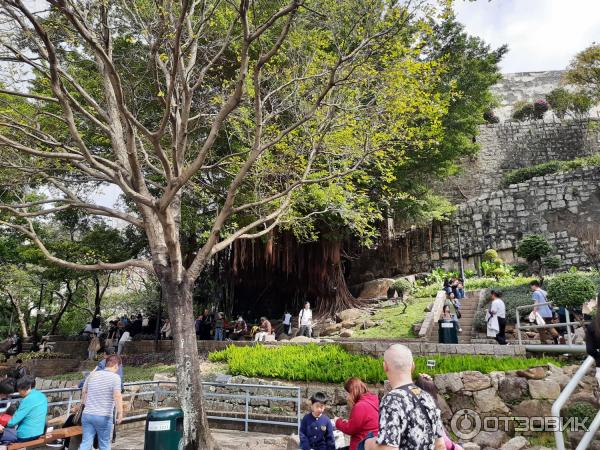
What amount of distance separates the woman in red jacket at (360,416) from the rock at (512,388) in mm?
4872

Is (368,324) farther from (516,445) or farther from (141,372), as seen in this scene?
(516,445)

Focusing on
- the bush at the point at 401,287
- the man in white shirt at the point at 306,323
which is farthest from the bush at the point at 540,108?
the man in white shirt at the point at 306,323

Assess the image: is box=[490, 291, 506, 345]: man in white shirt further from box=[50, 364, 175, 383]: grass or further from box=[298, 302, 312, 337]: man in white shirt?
box=[50, 364, 175, 383]: grass

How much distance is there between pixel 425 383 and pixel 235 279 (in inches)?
667

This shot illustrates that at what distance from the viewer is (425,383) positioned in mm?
4211

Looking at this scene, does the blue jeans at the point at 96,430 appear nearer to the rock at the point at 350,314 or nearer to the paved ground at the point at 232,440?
the paved ground at the point at 232,440

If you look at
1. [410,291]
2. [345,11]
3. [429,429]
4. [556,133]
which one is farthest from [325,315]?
[556,133]

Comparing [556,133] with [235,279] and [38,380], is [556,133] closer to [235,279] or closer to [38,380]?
[235,279]

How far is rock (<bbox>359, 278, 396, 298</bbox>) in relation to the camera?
19.4m

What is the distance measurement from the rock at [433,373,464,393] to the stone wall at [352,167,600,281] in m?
14.9

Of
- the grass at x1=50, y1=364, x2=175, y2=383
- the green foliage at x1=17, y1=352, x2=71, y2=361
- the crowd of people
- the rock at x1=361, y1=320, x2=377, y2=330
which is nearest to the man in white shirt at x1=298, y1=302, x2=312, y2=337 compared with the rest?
the rock at x1=361, y1=320, x2=377, y2=330

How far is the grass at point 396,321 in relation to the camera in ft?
45.8

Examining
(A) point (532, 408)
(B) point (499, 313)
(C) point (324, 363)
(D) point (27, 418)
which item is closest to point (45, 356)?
(C) point (324, 363)

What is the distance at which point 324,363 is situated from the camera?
9.89 m
